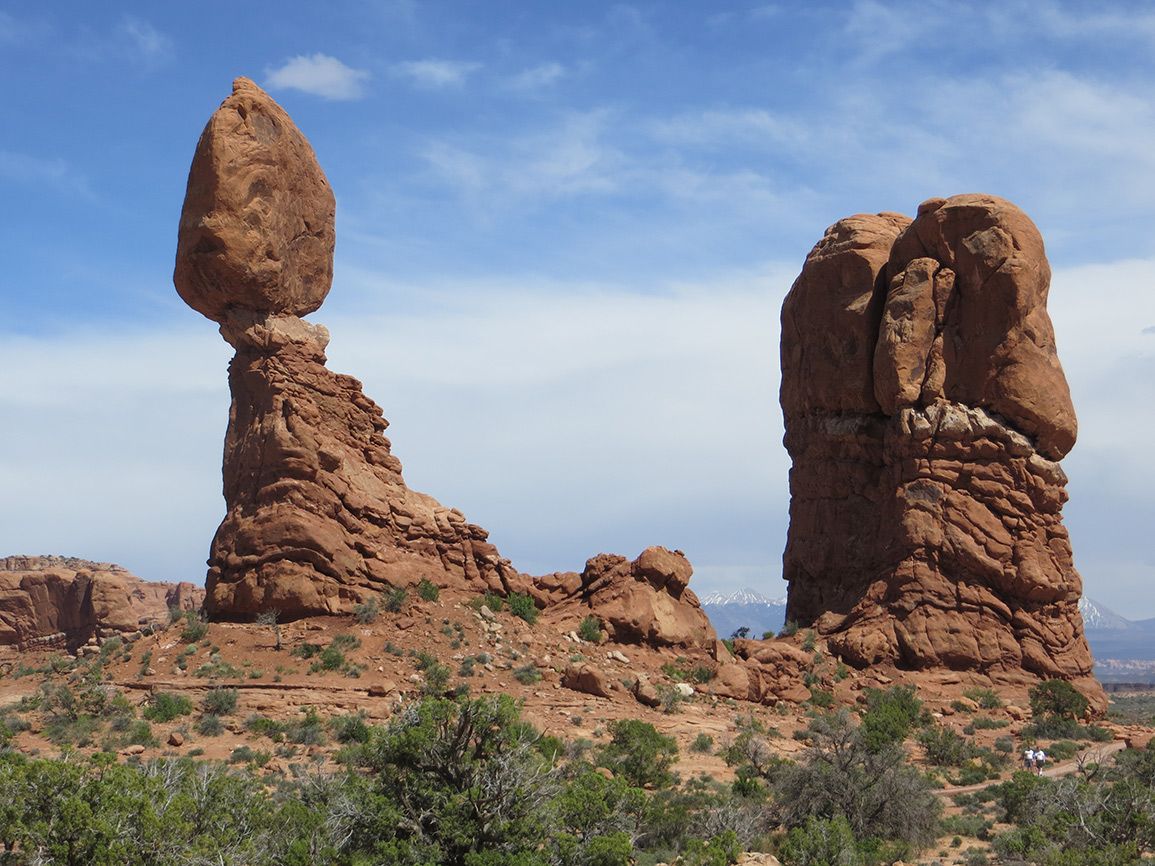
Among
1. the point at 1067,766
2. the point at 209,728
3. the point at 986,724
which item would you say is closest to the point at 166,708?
the point at 209,728

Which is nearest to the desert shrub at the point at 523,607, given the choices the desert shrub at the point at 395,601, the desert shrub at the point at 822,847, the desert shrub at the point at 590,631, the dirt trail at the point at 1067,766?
the desert shrub at the point at 590,631

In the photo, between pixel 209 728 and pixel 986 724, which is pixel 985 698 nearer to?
pixel 986 724

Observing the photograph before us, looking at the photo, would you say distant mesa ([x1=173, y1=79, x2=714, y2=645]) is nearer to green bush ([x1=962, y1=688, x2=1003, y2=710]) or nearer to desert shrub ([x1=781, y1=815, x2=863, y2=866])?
green bush ([x1=962, y1=688, x2=1003, y2=710])

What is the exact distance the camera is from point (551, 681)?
29.8m

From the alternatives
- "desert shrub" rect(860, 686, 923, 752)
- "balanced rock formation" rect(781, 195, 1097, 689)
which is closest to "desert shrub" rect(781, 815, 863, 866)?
"desert shrub" rect(860, 686, 923, 752)

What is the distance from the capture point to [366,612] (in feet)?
99.2

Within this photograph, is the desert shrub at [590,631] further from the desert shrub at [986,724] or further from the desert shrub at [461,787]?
the desert shrub at [461,787]

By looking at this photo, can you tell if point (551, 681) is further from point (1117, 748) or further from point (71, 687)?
point (1117, 748)

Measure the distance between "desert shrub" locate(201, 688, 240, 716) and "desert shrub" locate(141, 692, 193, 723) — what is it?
337 mm

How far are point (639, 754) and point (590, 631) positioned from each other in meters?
8.67

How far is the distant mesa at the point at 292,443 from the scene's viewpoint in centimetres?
3058

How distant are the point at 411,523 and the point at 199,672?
6584 mm

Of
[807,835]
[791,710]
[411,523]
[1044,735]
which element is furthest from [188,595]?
[807,835]

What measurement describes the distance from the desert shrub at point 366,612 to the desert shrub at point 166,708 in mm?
4867
